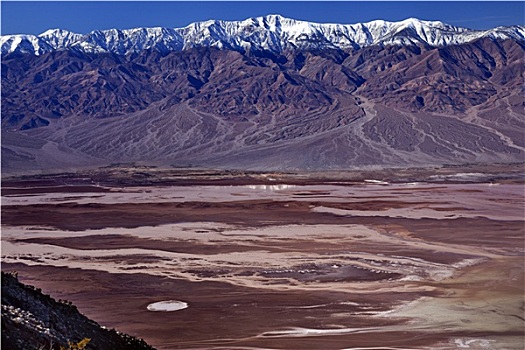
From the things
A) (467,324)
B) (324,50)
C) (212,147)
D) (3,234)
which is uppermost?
(324,50)

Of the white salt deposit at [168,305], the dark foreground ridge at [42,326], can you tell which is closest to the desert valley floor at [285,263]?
the white salt deposit at [168,305]

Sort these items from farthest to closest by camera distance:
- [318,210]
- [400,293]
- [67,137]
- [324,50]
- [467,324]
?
[324,50], [67,137], [318,210], [400,293], [467,324]

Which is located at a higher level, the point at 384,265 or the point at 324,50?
the point at 324,50

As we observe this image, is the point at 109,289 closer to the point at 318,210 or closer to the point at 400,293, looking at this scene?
the point at 400,293

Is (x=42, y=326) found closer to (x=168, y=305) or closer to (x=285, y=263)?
(x=168, y=305)

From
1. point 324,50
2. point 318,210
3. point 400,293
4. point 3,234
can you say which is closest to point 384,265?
point 400,293

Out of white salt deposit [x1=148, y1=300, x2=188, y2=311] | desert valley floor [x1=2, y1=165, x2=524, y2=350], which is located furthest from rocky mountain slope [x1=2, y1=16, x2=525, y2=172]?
white salt deposit [x1=148, y1=300, x2=188, y2=311]

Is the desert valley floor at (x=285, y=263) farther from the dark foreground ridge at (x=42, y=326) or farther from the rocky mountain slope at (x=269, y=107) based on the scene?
the rocky mountain slope at (x=269, y=107)

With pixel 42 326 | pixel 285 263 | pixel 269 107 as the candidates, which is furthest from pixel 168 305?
pixel 269 107
